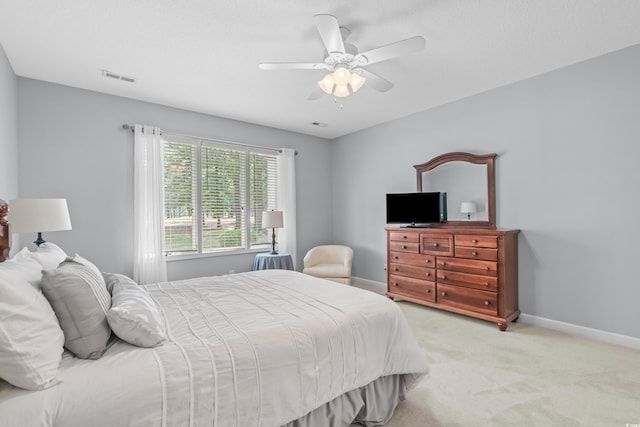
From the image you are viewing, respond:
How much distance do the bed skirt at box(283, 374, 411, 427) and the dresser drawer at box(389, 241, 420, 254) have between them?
7.29 feet

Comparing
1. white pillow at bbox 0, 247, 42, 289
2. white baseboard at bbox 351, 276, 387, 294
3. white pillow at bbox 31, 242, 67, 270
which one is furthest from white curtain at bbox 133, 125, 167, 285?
white baseboard at bbox 351, 276, 387, 294

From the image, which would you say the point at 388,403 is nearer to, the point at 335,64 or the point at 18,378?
the point at 18,378

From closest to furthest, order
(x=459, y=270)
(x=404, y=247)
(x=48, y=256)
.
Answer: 1. (x=48, y=256)
2. (x=459, y=270)
3. (x=404, y=247)

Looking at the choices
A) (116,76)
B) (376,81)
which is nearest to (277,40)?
(376,81)

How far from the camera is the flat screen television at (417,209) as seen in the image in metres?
4.07

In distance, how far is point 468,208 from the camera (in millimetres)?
3938

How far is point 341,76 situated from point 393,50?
425 millimetres

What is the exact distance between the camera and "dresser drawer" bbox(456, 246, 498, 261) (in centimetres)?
328

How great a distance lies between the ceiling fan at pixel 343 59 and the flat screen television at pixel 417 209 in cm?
191

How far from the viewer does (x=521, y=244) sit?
138 inches

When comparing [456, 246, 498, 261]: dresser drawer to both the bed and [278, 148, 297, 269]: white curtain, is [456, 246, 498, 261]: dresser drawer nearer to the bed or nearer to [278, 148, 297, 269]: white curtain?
the bed

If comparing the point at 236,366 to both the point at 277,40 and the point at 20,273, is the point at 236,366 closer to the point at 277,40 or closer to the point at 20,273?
the point at 20,273

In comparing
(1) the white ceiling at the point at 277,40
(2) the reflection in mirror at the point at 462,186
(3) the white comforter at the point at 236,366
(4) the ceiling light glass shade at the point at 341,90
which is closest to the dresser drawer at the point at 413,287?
(2) the reflection in mirror at the point at 462,186

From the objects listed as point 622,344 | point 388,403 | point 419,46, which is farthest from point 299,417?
point 622,344
